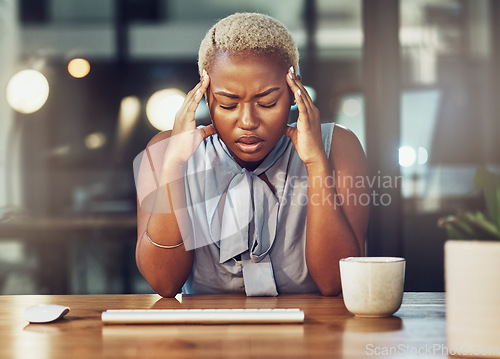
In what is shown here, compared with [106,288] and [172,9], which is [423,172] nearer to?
[172,9]

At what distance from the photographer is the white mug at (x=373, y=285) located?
0.87 m

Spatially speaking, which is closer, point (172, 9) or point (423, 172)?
point (423, 172)

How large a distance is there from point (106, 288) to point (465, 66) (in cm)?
226

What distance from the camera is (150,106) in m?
3.12

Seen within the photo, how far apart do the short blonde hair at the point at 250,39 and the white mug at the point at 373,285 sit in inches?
23.5

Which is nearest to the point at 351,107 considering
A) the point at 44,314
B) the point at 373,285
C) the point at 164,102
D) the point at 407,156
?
the point at 407,156

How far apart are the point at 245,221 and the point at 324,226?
0.60 ft

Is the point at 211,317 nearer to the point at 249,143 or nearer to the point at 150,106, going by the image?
the point at 249,143

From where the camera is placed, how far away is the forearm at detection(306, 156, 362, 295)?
50.2 inches

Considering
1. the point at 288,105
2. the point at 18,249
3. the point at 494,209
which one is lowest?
the point at 18,249

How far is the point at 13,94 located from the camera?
3205mm

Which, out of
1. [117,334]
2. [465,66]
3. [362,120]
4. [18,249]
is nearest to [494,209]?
[117,334]

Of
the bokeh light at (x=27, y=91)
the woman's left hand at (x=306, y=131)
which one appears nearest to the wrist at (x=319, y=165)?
the woman's left hand at (x=306, y=131)

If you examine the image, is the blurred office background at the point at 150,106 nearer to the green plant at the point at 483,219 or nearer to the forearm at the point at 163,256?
the forearm at the point at 163,256
